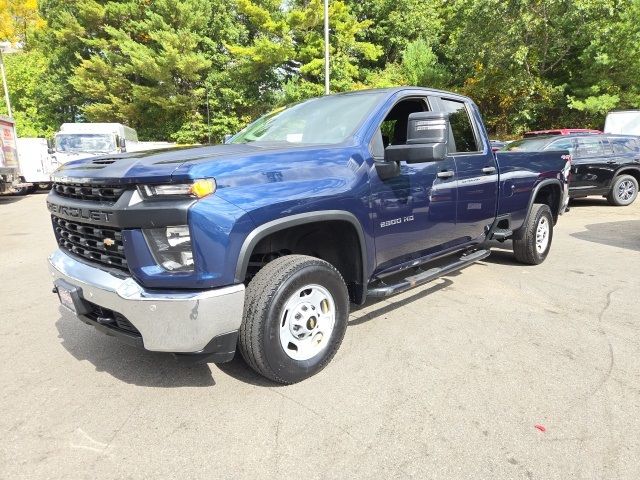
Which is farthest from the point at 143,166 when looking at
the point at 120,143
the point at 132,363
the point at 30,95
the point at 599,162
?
the point at 30,95

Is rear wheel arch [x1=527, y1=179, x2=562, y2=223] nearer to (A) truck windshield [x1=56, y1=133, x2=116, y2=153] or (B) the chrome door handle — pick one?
(B) the chrome door handle

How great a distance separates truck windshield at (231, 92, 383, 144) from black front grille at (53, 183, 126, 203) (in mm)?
1425

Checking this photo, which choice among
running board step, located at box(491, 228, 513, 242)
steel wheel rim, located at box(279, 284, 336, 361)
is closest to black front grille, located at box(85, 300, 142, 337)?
steel wheel rim, located at box(279, 284, 336, 361)

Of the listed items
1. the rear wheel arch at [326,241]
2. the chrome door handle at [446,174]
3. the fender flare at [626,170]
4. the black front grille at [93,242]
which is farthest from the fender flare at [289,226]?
the fender flare at [626,170]

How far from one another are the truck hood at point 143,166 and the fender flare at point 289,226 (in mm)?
416

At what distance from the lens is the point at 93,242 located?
2756mm

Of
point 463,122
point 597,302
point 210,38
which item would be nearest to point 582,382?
point 597,302

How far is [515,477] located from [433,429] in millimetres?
470

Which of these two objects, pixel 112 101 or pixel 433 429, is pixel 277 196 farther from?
pixel 112 101

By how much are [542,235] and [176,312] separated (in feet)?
16.4

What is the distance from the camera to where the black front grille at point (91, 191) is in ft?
8.17

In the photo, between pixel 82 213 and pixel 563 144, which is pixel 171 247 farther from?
pixel 563 144

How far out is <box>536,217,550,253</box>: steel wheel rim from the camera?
222 inches

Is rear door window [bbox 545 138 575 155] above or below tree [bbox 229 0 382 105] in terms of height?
below
